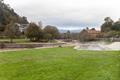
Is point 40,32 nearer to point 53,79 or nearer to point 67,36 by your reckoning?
point 67,36

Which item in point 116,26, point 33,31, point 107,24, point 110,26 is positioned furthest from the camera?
point 107,24

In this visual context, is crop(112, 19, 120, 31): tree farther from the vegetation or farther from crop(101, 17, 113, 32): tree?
crop(101, 17, 113, 32): tree

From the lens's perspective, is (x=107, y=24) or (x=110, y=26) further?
(x=107, y=24)

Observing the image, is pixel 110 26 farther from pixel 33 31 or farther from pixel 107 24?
pixel 33 31

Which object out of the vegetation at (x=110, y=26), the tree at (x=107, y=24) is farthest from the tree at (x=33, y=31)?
the tree at (x=107, y=24)

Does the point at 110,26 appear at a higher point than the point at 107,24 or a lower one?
lower

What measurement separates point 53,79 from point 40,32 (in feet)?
167

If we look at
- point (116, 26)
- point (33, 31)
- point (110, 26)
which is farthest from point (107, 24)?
point (33, 31)

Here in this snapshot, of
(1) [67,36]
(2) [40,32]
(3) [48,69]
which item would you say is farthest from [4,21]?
(3) [48,69]

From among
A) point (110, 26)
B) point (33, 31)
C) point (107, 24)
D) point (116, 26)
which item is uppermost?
point (107, 24)

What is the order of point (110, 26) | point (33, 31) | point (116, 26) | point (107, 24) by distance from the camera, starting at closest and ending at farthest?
point (33, 31)
point (116, 26)
point (110, 26)
point (107, 24)

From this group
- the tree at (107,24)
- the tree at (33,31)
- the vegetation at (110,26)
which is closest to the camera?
the tree at (33,31)

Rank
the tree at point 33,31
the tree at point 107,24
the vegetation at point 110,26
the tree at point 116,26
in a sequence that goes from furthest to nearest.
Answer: the tree at point 107,24
the tree at point 116,26
the vegetation at point 110,26
the tree at point 33,31

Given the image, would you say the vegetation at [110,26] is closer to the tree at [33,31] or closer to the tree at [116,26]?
the tree at [116,26]
